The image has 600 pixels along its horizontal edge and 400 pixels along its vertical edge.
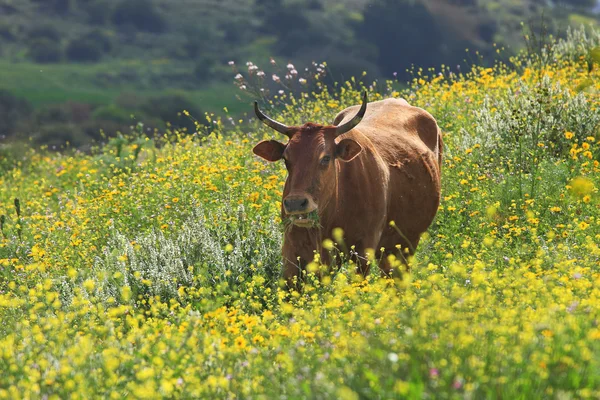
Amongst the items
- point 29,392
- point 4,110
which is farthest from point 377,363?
point 4,110

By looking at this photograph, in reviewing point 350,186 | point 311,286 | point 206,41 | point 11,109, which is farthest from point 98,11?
point 311,286

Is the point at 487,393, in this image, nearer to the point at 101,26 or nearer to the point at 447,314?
the point at 447,314

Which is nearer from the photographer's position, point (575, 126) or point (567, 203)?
point (567, 203)

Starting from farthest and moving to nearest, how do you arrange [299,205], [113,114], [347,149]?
[113,114] < [347,149] < [299,205]

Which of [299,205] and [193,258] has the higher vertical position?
[299,205]

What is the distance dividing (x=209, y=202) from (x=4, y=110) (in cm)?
5738

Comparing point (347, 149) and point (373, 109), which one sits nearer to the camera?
point (347, 149)

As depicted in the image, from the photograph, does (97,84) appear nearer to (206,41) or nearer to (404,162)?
(206,41)

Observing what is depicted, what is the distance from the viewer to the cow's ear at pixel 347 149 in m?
6.77

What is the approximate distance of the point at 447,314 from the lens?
3.72 metres

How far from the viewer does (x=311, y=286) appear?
231 inches

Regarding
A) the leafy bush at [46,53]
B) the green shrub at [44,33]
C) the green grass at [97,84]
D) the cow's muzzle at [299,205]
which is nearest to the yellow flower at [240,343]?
the cow's muzzle at [299,205]

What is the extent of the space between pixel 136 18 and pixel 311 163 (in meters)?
105

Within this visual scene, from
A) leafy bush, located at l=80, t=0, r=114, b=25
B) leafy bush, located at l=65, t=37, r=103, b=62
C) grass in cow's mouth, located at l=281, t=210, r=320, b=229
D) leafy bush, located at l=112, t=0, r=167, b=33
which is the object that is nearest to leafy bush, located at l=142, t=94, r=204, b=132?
leafy bush, located at l=65, t=37, r=103, b=62
